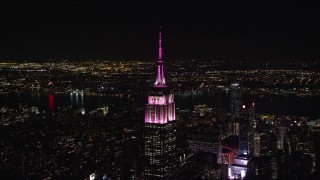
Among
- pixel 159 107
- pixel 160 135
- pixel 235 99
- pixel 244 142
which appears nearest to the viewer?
pixel 160 135

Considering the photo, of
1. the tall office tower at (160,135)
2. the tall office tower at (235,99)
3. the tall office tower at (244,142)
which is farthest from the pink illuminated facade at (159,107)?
the tall office tower at (235,99)

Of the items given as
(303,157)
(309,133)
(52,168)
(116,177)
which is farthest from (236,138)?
(52,168)

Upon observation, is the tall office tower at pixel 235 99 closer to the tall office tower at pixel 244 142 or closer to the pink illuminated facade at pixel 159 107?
the tall office tower at pixel 244 142

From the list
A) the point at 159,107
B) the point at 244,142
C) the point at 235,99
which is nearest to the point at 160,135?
the point at 159,107

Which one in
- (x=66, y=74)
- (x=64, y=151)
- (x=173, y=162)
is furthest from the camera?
(x=66, y=74)

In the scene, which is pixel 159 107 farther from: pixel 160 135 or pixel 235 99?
pixel 235 99

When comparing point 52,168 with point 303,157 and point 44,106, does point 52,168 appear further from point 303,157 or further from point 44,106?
point 44,106

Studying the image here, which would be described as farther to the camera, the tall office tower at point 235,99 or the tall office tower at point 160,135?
the tall office tower at point 235,99
